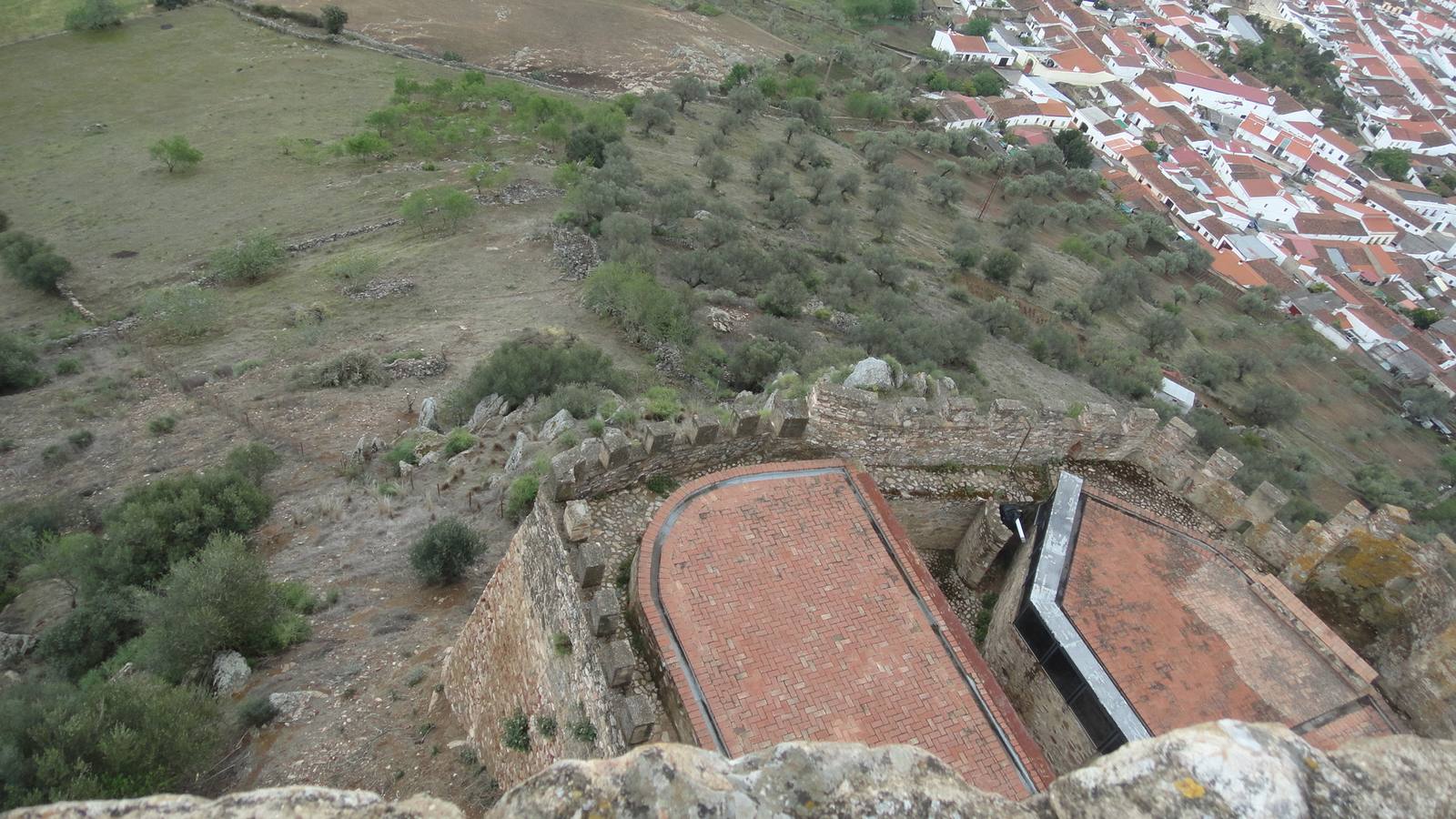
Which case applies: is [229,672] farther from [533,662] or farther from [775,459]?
[775,459]

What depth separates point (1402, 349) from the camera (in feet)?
193

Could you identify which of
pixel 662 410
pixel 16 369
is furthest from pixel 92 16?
pixel 662 410

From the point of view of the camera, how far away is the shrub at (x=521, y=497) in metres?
16.2

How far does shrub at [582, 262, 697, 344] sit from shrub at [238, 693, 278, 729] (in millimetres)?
18202

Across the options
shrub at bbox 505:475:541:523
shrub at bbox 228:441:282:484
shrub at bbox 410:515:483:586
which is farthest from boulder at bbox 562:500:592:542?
shrub at bbox 228:441:282:484

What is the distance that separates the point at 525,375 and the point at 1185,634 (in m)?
17.5

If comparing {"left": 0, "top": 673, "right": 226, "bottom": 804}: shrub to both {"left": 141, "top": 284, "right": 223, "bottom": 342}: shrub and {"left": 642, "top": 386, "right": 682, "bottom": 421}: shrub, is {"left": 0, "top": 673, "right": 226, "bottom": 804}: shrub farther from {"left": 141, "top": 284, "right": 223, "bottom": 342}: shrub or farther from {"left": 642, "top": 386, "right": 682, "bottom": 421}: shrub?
{"left": 141, "top": 284, "right": 223, "bottom": 342}: shrub

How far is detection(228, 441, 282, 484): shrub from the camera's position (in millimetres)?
17750

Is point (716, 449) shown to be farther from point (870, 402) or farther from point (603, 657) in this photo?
point (603, 657)

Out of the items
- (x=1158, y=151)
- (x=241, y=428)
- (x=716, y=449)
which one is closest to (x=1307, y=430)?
(x=1158, y=151)

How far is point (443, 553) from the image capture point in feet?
47.2

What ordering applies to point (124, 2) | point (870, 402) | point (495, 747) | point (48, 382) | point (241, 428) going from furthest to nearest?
point (124, 2)
point (48, 382)
point (241, 428)
point (870, 402)
point (495, 747)

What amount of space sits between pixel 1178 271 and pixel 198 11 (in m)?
81.1

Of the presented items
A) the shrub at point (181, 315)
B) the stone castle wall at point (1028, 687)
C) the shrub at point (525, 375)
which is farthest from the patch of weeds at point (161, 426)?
the stone castle wall at point (1028, 687)
